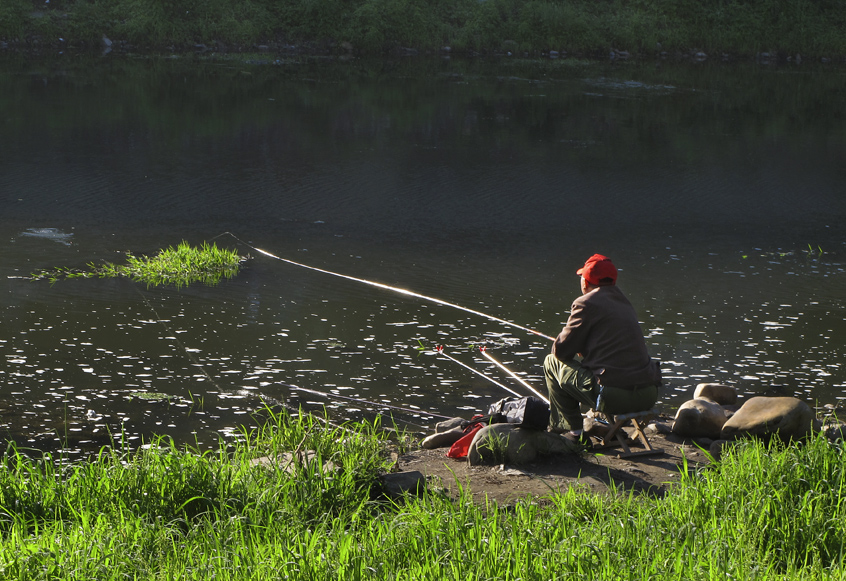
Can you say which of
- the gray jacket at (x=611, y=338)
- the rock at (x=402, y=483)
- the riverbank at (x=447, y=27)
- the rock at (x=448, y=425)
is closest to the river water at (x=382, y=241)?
the rock at (x=448, y=425)

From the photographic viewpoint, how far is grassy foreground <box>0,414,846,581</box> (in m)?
3.50

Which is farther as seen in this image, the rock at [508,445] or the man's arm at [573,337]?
the man's arm at [573,337]

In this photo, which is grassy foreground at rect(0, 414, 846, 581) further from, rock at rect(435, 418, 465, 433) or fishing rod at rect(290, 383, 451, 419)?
fishing rod at rect(290, 383, 451, 419)

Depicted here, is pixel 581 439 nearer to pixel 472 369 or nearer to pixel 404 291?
pixel 472 369

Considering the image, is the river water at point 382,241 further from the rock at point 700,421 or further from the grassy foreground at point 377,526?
the grassy foreground at point 377,526

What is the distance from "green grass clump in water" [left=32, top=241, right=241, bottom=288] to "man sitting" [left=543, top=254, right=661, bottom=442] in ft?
16.0

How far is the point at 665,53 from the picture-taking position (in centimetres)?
3975

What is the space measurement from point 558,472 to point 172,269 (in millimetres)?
5572

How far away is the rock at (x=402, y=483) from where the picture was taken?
4586mm

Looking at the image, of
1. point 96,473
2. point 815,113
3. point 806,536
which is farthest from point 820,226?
point 815,113

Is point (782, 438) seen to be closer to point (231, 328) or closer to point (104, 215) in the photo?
point (231, 328)

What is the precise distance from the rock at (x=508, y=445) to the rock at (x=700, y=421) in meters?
0.90

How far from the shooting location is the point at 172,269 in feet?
31.4

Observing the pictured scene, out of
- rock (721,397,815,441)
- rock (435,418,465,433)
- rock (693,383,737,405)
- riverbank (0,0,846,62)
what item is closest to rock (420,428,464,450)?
rock (435,418,465,433)
